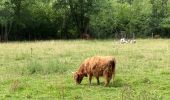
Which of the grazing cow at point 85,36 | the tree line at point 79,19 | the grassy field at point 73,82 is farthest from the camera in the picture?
the grazing cow at point 85,36

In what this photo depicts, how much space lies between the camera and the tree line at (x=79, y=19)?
6094 cm

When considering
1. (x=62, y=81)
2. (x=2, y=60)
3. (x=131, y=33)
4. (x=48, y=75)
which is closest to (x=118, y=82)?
(x=62, y=81)

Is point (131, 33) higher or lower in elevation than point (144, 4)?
lower

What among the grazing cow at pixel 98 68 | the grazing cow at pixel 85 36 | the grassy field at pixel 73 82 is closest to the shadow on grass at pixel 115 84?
the grassy field at pixel 73 82

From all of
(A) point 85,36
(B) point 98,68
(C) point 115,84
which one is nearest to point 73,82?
(B) point 98,68

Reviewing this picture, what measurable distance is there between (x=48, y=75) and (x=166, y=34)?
56.6m

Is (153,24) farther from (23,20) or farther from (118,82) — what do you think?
(118,82)

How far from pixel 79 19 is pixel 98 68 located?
4661 centimetres

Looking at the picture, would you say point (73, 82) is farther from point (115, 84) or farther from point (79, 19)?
point (79, 19)

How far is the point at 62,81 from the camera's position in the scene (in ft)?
60.2

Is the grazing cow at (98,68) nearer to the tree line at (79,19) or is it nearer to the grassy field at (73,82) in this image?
the grassy field at (73,82)

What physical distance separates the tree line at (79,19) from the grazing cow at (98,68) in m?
37.4

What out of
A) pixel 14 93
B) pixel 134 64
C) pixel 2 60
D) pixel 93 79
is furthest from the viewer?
pixel 2 60

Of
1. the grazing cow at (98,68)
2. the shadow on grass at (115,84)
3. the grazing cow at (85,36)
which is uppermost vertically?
the grazing cow at (98,68)
